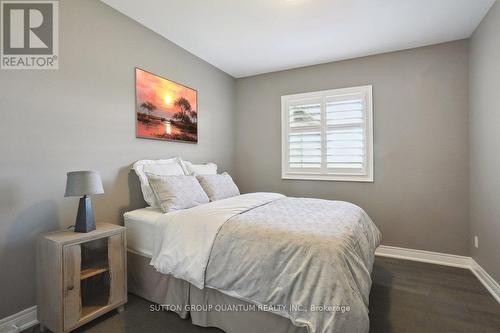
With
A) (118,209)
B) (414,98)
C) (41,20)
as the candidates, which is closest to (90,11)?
(41,20)

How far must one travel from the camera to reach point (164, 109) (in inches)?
115

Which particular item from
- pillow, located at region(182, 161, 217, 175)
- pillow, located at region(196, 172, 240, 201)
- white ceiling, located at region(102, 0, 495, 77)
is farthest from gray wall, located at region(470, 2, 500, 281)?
pillow, located at region(182, 161, 217, 175)

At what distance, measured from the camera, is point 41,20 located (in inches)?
76.2

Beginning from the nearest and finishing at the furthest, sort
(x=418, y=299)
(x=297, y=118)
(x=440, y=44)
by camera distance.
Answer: (x=418, y=299) < (x=440, y=44) < (x=297, y=118)

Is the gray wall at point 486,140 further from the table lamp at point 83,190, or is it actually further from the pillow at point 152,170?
the table lamp at point 83,190

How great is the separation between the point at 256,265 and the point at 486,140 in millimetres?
2582

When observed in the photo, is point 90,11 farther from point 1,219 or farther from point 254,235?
point 254,235

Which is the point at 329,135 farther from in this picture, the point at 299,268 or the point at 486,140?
the point at 299,268

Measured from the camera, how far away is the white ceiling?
2.30m

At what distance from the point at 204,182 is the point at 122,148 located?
35.1 inches

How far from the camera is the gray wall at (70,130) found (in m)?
1.74

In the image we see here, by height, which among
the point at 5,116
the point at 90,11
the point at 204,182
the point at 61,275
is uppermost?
the point at 90,11

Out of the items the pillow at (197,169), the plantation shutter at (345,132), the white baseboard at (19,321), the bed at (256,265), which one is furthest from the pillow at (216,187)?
the white baseboard at (19,321)

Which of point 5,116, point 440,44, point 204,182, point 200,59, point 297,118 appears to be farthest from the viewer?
point 297,118
